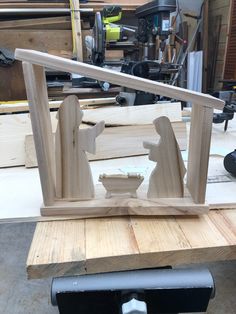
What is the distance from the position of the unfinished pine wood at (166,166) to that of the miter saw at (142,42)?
0.53m

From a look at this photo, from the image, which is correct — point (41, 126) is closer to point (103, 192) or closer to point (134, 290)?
point (103, 192)

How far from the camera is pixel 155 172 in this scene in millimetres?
590

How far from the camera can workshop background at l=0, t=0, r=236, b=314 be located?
4.20 feet

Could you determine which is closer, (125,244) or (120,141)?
(125,244)

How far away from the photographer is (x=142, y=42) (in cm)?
175

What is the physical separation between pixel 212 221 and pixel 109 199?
0.67 ft

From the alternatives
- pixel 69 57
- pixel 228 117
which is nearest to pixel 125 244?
pixel 228 117

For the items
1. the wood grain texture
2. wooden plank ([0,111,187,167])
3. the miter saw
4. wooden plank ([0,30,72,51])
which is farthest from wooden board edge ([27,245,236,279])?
wooden plank ([0,30,72,51])

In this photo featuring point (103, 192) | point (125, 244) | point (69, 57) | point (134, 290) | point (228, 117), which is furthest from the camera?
point (69, 57)

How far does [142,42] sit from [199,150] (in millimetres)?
1361

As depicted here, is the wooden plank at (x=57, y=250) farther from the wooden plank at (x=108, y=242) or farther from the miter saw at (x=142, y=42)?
the miter saw at (x=142, y=42)

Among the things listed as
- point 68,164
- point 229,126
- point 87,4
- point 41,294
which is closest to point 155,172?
point 68,164

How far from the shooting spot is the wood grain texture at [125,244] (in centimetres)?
48

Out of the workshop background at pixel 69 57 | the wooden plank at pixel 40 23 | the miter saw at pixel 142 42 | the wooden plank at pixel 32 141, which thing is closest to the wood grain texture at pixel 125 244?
the workshop background at pixel 69 57
